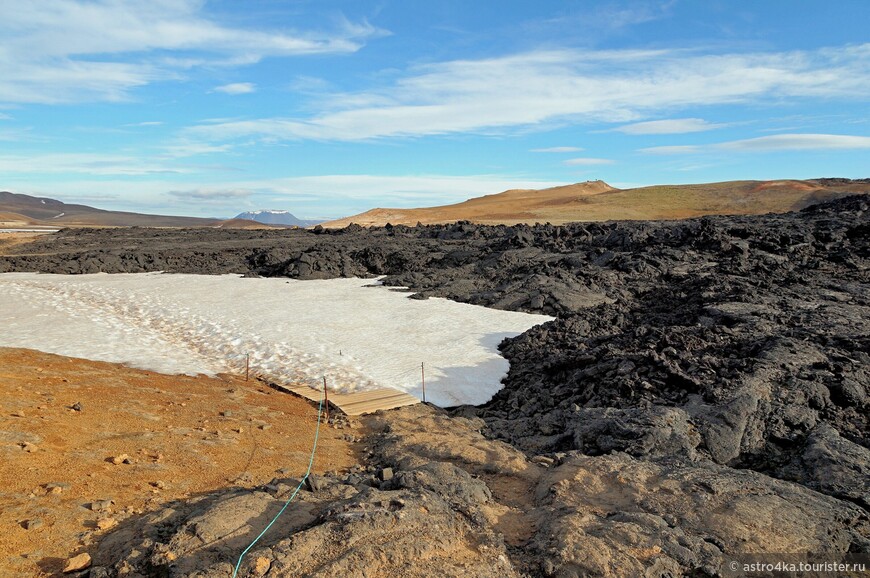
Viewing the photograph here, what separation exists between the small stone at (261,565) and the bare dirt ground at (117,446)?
2035 millimetres

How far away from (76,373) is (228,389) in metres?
3.37

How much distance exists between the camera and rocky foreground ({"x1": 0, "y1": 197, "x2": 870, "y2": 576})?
4.69 metres

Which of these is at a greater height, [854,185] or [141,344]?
[854,185]

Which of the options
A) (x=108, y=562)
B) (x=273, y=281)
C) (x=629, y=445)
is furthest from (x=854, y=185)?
(x=108, y=562)

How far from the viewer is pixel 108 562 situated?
486cm

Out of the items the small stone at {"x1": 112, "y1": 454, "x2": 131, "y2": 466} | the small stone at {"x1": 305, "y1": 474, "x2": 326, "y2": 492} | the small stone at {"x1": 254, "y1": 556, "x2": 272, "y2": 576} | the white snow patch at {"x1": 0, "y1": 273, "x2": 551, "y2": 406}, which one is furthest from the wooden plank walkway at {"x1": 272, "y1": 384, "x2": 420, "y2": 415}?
the small stone at {"x1": 254, "y1": 556, "x2": 272, "y2": 576}

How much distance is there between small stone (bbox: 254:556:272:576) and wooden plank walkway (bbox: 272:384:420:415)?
5.67 m

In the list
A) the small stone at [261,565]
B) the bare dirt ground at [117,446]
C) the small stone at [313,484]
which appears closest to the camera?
the small stone at [261,565]

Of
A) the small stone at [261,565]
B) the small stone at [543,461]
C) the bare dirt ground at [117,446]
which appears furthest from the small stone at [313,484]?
the small stone at [543,461]

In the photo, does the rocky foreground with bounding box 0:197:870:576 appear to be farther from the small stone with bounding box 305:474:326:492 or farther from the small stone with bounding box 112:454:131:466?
the small stone with bounding box 112:454:131:466

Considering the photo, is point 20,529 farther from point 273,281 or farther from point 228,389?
point 273,281

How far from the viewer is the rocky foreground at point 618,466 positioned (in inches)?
185

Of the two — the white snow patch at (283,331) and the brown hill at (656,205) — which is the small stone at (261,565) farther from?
the brown hill at (656,205)

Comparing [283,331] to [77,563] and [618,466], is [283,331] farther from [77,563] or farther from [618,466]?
[618,466]
